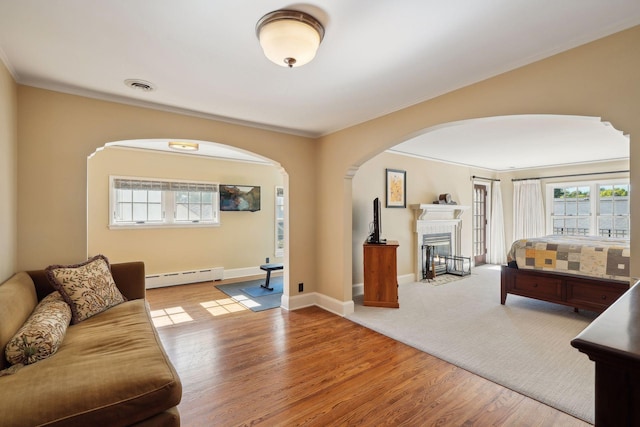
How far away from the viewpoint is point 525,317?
12.0 ft

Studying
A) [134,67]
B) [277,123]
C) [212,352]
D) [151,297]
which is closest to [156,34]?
[134,67]

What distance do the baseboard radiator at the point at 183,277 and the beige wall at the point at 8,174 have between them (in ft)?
9.24

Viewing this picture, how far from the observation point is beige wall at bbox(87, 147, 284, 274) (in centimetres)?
477

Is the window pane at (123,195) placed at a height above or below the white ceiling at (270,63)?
below

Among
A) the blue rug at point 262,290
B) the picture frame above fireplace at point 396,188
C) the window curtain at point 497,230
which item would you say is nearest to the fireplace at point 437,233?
the picture frame above fireplace at point 396,188

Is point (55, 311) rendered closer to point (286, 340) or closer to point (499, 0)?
point (286, 340)

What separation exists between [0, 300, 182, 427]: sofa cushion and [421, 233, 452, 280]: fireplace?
4986 millimetres

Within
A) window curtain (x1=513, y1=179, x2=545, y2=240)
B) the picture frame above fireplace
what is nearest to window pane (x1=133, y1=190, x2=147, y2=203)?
the picture frame above fireplace

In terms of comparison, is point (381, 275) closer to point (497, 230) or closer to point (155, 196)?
point (155, 196)

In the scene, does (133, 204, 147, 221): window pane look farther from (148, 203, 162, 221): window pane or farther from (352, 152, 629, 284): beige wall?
(352, 152, 629, 284): beige wall

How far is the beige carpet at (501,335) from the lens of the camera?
7.26 ft

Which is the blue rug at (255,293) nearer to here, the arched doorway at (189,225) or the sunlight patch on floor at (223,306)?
the sunlight patch on floor at (223,306)

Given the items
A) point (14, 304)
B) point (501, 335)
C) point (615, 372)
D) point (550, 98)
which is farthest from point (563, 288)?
point (14, 304)

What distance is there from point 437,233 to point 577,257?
251cm
